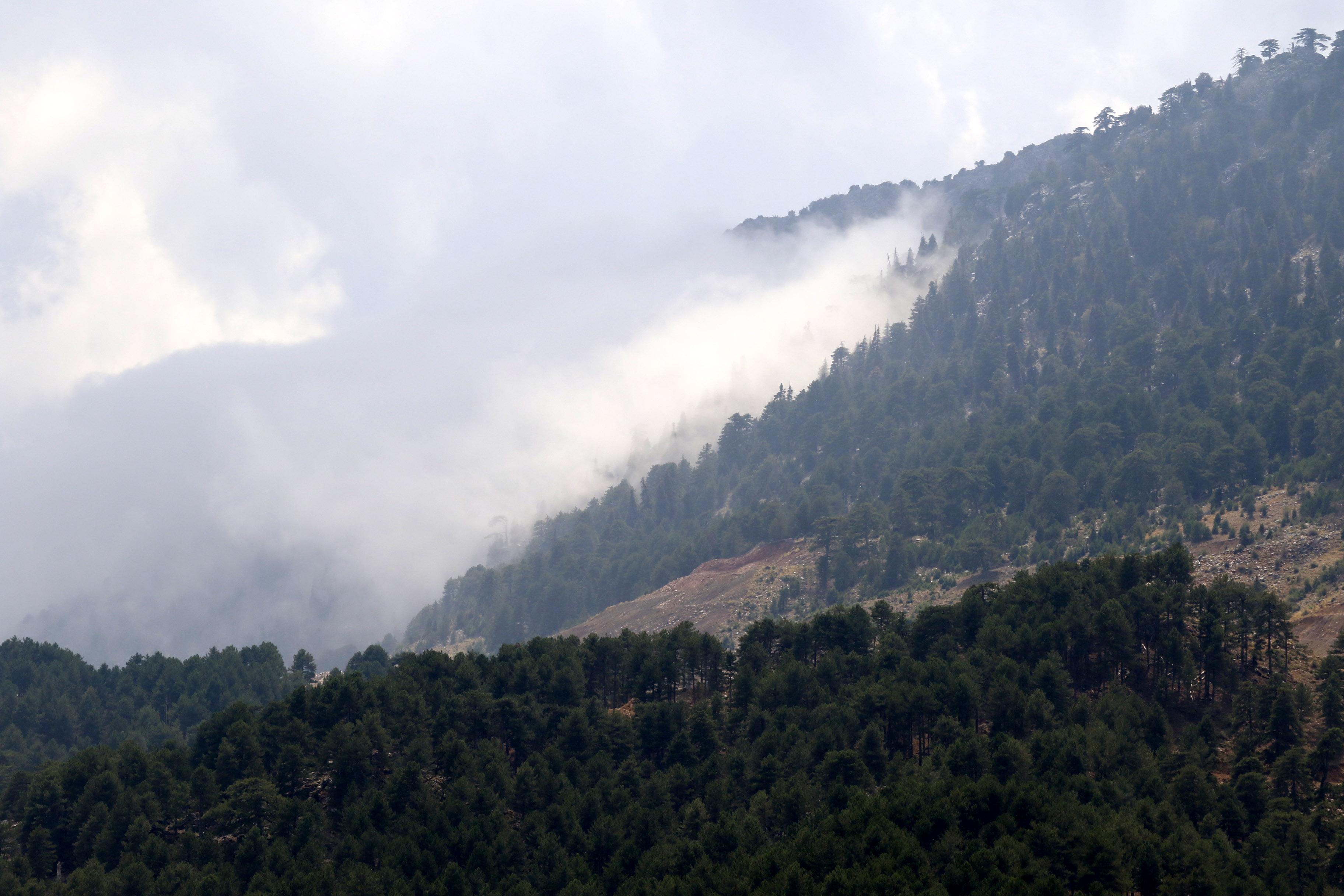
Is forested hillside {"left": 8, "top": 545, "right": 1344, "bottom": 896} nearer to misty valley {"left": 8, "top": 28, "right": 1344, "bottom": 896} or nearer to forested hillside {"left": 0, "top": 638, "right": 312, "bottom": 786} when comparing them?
misty valley {"left": 8, "top": 28, "right": 1344, "bottom": 896}

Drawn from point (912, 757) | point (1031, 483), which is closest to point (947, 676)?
point (912, 757)

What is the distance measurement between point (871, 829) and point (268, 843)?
171 feet

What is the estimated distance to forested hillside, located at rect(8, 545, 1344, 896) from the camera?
261ft

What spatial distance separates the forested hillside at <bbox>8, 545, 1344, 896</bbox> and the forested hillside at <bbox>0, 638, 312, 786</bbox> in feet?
124

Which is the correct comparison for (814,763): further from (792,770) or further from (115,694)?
(115,694)

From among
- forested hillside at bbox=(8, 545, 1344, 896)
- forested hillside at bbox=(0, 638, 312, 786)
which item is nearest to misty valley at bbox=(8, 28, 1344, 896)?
forested hillside at bbox=(8, 545, 1344, 896)

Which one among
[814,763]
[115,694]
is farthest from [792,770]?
[115,694]

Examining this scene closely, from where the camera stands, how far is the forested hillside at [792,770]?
79625 millimetres

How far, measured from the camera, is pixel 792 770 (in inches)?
3878

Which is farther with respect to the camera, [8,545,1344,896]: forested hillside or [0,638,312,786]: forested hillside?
[0,638,312,786]: forested hillside

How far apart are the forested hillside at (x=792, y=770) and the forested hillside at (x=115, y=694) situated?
37747 millimetres

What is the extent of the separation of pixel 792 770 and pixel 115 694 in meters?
119

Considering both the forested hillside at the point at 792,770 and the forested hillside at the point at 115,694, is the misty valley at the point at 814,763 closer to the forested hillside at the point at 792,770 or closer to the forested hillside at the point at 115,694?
the forested hillside at the point at 792,770

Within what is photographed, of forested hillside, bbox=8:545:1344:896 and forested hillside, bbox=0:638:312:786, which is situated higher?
forested hillside, bbox=0:638:312:786
